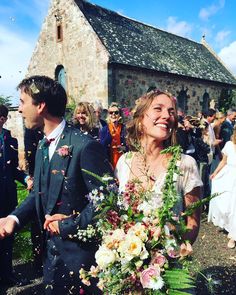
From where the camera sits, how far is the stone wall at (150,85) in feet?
58.7

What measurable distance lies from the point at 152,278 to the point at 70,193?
1145 millimetres

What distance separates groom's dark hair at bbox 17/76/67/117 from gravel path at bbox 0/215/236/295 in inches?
90.1

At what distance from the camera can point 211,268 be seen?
16.0ft

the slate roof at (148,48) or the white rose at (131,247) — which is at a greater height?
the slate roof at (148,48)

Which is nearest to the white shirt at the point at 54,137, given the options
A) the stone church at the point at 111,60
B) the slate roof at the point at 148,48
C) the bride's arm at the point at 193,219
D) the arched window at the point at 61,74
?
the bride's arm at the point at 193,219

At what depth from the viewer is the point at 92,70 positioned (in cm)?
1806

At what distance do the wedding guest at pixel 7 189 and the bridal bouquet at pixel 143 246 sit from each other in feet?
10.4

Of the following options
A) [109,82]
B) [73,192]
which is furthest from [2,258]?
[109,82]

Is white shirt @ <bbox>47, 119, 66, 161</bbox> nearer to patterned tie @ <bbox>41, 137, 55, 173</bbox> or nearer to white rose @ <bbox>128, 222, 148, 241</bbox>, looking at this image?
patterned tie @ <bbox>41, 137, 55, 173</bbox>

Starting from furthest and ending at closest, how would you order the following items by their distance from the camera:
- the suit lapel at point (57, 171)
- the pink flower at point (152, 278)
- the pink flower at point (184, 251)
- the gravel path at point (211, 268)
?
the gravel path at point (211, 268) → the suit lapel at point (57, 171) → the pink flower at point (184, 251) → the pink flower at point (152, 278)

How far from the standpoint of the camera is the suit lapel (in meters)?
2.36

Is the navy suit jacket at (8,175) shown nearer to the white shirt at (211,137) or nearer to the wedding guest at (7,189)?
the wedding guest at (7,189)

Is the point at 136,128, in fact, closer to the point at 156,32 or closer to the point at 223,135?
the point at 223,135

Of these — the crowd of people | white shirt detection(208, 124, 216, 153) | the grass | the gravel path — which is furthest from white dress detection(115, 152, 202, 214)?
white shirt detection(208, 124, 216, 153)
